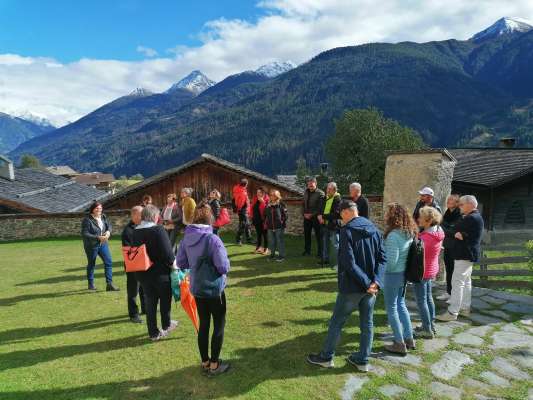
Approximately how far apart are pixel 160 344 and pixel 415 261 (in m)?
3.94

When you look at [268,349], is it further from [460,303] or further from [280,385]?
[460,303]

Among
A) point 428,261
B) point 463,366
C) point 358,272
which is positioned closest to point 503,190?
point 428,261

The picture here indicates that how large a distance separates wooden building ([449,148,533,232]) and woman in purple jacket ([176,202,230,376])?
22.6m

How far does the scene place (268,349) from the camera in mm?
5125

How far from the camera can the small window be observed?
2403 centimetres

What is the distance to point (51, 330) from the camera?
6.04 metres

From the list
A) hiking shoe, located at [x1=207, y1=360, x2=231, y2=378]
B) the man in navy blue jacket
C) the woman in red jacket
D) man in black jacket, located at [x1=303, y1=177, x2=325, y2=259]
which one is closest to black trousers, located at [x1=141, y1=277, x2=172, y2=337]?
hiking shoe, located at [x1=207, y1=360, x2=231, y2=378]

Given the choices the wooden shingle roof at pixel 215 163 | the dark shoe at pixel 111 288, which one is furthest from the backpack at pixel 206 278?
the wooden shingle roof at pixel 215 163

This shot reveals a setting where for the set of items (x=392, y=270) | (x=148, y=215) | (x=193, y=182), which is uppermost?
(x=193, y=182)

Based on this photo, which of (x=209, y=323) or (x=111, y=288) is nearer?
(x=209, y=323)

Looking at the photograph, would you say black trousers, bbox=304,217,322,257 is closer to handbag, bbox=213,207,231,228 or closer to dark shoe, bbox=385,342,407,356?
handbag, bbox=213,207,231,228

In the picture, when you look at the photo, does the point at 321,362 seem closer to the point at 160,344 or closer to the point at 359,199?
the point at 160,344

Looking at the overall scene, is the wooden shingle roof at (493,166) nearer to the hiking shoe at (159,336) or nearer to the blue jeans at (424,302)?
the blue jeans at (424,302)

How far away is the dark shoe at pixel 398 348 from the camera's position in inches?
191
